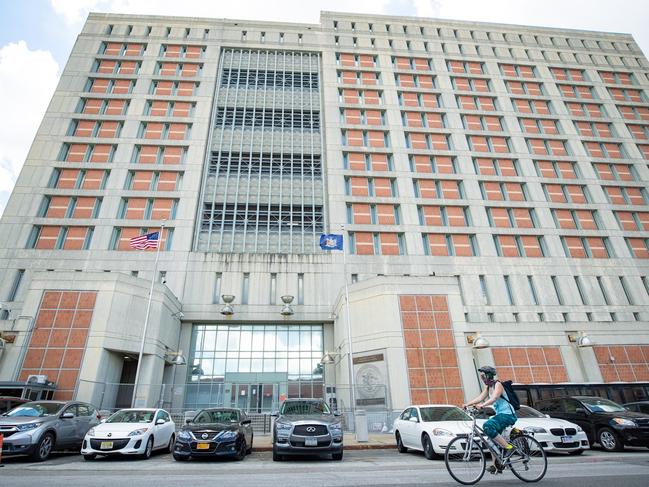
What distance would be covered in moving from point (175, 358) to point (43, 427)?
18.0 m

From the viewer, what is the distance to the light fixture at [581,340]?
27734 mm

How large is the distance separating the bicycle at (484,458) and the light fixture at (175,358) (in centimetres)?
2418

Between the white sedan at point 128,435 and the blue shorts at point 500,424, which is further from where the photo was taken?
the white sedan at point 128,435

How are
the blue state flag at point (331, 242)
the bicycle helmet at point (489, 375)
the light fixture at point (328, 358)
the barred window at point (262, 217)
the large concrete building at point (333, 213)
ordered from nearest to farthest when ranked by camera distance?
the bicycle helmet at point (489, 375) → the blue state flag at point (331, 242) → the large concrete building at point (333, 213) → the light fixture at point (328, 358) → the barred window at point (262, 217)

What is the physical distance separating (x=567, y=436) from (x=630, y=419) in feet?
8.83

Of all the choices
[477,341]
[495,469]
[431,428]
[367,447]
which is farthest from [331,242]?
[495,469]

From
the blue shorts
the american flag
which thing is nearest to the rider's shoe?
the blue shorts

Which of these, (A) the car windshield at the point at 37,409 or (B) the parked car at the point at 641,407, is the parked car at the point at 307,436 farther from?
(B) the parked car at the point at 641,407

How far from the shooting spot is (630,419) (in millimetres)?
12984

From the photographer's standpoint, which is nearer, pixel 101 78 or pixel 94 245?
pixel 94 245

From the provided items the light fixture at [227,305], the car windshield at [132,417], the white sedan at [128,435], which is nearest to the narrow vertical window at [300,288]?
the light fixture at [227,305]

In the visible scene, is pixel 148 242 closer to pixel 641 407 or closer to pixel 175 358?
pixel 175 358

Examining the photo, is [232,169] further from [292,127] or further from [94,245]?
[94,245]

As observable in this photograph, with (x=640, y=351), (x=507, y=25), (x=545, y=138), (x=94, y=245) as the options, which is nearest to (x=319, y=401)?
(x=94, y=245)
